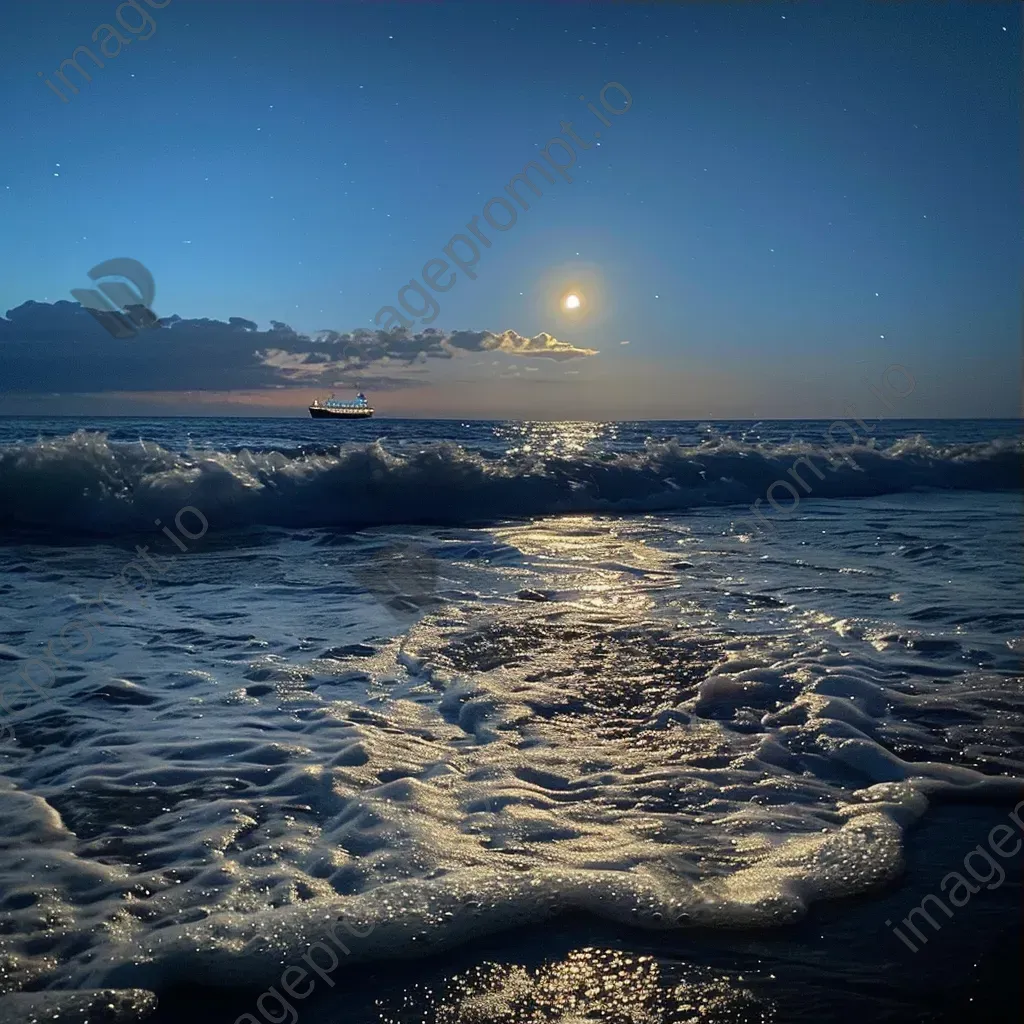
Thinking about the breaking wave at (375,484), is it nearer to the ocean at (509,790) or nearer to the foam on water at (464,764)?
the ocean at (509,790)

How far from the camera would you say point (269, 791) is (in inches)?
135

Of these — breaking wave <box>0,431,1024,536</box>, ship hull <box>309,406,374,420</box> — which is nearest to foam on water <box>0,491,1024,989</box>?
breaking wave <box>0,431,1024,536</box>

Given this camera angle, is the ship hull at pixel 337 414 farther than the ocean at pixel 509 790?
Yes

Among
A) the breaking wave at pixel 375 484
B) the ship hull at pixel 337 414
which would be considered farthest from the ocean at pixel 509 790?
the ship hull at pixel 337 414

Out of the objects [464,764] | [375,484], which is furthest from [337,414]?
[464,764]

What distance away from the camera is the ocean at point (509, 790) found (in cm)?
225

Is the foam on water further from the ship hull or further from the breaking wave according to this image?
the ship hull

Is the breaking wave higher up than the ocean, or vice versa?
the breaking wave

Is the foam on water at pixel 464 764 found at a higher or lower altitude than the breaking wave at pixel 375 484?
lower

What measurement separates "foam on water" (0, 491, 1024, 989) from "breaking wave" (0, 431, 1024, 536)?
5950 mm

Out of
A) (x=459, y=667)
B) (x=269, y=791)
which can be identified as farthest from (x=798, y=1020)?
(x=459, y=667)

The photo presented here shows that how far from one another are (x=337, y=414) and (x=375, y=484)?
46.3 meters

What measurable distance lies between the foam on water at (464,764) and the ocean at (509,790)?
0.02 metres

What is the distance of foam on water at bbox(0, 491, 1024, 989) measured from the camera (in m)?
2.54
